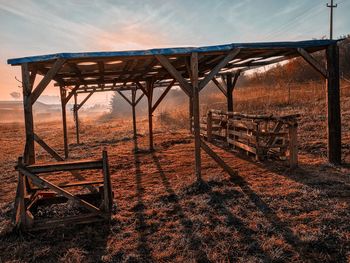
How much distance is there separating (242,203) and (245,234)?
4.32 feet

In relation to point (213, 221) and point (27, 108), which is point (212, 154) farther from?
point (27, 108)

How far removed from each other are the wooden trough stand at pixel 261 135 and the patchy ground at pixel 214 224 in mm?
988

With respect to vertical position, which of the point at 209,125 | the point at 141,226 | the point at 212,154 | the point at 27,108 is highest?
the point at 27,108

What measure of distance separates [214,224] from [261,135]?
474 centimetres

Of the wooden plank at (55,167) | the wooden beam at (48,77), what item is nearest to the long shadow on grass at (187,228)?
the wooden plank at (55,167)

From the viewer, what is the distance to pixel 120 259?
3852 mm

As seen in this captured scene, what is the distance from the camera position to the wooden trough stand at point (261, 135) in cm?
801

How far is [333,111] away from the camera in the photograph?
7898mm

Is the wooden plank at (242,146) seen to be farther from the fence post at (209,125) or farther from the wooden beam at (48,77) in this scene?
the wooden beam at (48,77)

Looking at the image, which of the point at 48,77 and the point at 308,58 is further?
the point at 308,58

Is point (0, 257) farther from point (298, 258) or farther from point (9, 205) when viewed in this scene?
point (298, 258)

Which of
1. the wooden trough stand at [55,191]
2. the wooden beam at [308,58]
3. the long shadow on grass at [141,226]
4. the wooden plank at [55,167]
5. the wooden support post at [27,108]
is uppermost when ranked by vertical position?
the wooden beam at [308,58]

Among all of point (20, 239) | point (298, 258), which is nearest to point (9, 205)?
point (20, 239)

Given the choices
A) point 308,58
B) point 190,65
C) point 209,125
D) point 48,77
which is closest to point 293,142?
point 308,58
